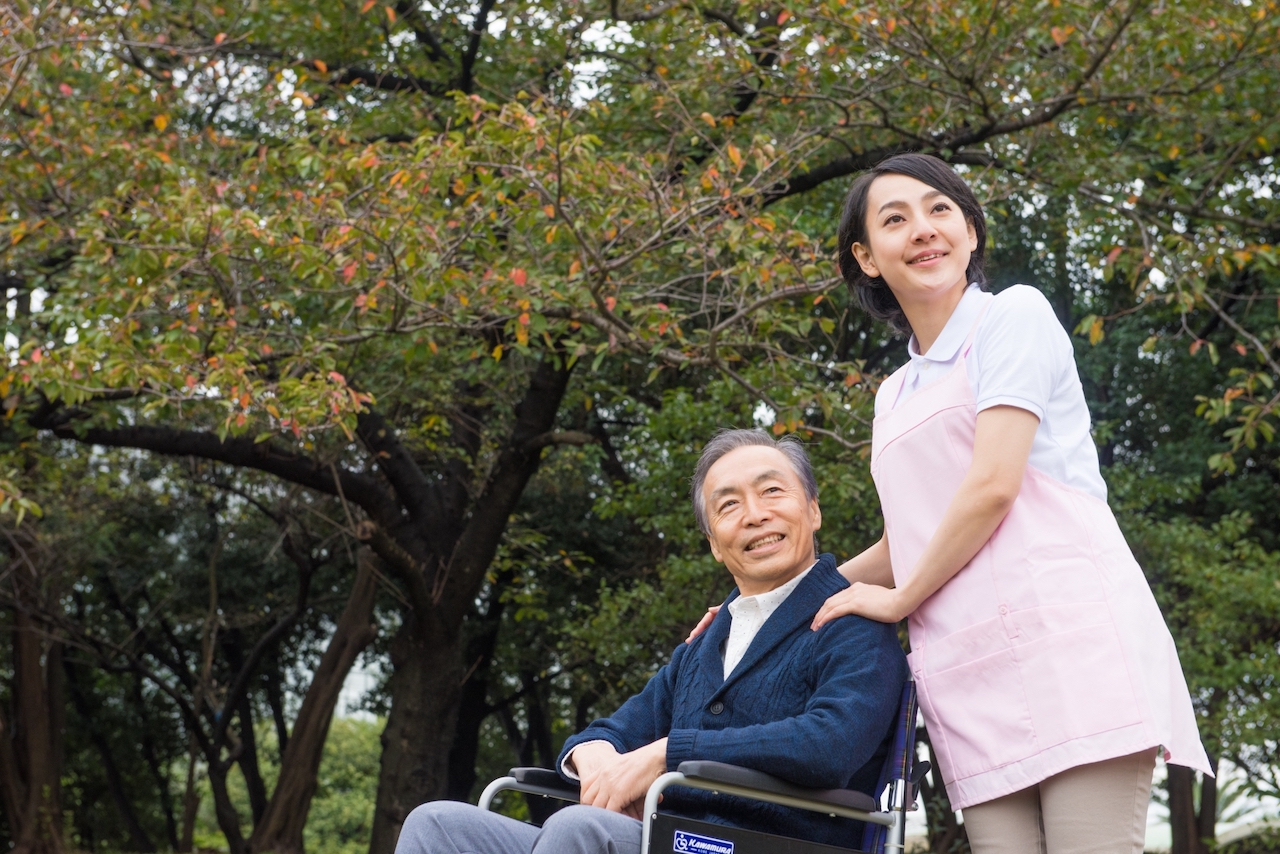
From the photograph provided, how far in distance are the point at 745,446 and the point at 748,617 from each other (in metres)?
0.33

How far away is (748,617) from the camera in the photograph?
234cm

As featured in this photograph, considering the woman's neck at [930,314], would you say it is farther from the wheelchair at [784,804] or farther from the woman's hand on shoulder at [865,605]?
the wheelchair at [784,804]

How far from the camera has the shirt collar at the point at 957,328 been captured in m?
1.91

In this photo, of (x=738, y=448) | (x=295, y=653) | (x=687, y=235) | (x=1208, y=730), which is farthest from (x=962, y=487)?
(x=295, y=653)

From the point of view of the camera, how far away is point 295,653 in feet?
46.5

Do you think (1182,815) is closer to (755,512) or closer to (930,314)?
(755,512)

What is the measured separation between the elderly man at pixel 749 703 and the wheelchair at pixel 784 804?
25mm

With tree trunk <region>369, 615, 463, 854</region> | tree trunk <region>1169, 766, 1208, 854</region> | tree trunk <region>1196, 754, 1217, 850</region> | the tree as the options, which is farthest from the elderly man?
tree trunk <region>1196, 754, 1217, 850</region>

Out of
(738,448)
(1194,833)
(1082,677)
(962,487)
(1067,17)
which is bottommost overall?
(1194,833)

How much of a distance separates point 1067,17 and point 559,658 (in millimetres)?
7069

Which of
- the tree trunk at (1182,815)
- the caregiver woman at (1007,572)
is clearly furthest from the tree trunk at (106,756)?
the caregiver woman at (1007,572)

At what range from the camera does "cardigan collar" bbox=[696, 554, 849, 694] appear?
222 cm

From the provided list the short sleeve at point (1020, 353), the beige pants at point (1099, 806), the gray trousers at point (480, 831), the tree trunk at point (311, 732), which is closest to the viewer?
the beige pants at point (1099, 806)

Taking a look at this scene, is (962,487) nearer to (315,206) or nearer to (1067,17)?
(315,206)
